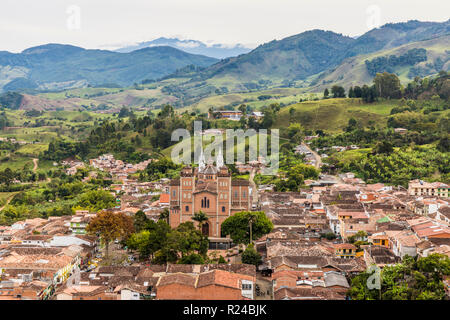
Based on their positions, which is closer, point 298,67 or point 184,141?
point 184,141

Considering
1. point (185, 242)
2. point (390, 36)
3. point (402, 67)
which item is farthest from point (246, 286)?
point (390, 36)

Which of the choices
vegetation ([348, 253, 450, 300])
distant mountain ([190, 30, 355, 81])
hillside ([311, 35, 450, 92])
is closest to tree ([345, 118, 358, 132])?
vegetation ([348, 253, 450, 300])

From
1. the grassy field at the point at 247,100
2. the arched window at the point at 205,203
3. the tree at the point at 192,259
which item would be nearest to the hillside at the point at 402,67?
the grassy field at the point at 247,100

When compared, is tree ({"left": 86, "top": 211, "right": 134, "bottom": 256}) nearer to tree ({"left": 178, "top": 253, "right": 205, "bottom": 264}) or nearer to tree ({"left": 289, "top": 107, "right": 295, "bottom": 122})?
tree ({"left": 178, "top": 253, "right": 205, "bottom": 264})

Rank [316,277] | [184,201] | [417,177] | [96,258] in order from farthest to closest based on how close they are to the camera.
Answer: [417,177], [184,201], [96,258], [316,277]
